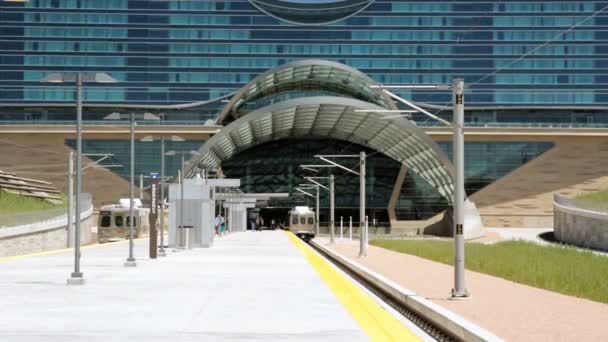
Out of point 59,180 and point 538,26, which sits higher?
point 538,26

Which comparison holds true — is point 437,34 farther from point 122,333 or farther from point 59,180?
point 122,333

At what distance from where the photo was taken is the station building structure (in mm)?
116125

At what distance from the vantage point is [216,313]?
48.7 feet

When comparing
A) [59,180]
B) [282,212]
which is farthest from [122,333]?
[282,212]

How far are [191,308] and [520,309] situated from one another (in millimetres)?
5260

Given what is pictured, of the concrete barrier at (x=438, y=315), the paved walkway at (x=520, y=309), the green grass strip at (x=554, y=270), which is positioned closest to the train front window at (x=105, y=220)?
the green grass strip at (x=554, y=270)

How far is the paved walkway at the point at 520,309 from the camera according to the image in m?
11.9

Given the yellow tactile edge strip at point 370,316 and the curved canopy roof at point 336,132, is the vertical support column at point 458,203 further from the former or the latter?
the curved canopy roof at point 336,132

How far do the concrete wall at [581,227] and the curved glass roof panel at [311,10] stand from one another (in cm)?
7250

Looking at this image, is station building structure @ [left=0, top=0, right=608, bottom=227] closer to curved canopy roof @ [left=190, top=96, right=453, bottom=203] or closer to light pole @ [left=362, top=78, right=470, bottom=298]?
curved canopy roof @ [left=190, top=96, right=453, bottom=203]

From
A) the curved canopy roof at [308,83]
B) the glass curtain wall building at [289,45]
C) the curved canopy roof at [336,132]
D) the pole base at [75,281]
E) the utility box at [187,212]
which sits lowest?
the pole base at [75,281]

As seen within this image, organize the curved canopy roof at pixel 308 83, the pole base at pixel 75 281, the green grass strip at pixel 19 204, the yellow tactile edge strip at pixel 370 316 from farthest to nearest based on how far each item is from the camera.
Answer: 1. the curved canopy roof at pixel 308 83
2. the green grass strip at pixel 19 204
3. the pole base at pixel 75 281
4. the yellow tactile edge strip at pixel 370 316

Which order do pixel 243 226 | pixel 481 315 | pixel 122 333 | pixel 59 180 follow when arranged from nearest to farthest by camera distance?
pixel 122 333, pixel 481 315, pixel 59 180, pixel 243 226

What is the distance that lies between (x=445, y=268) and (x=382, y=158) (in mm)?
93706
